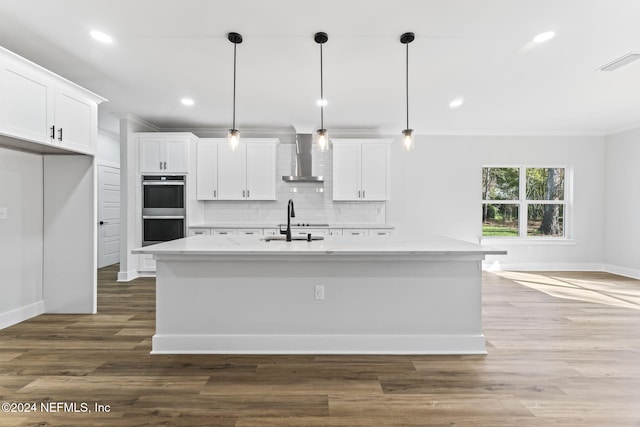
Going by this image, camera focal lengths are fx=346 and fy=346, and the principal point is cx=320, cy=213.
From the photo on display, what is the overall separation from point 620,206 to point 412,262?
5652 mm

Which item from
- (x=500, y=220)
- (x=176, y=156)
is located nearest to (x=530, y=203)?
(x=500, y=220)

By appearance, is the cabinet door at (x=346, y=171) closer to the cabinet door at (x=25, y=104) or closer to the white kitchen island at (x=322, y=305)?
the white kitchen island at (x=322, y=305)

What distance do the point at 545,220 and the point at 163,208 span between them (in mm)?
6822

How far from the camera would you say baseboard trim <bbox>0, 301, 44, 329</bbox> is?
326 centimetres

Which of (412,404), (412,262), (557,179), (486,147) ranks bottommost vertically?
(412,404)

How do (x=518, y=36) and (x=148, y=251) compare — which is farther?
(x=518, y=36)

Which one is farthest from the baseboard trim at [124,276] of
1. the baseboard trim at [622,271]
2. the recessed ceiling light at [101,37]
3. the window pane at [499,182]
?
the baseboard trim at [622,271]

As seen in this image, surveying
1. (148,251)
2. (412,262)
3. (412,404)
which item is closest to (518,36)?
(412,262)

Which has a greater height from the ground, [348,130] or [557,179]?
[348,130]

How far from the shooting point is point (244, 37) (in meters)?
2.91

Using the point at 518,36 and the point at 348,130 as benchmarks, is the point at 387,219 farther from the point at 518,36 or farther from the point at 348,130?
the point at 518,36

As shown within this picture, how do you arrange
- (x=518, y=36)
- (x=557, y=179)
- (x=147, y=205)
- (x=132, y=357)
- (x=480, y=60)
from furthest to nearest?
1. (x=557, y=179)
2. (x=147, y=205)
3. (x=480, y=60)
4. (x=518, y=36)
5. (x=132, y=357)

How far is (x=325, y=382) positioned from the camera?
2.26 m

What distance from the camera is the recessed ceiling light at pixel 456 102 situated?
14.8 ft
